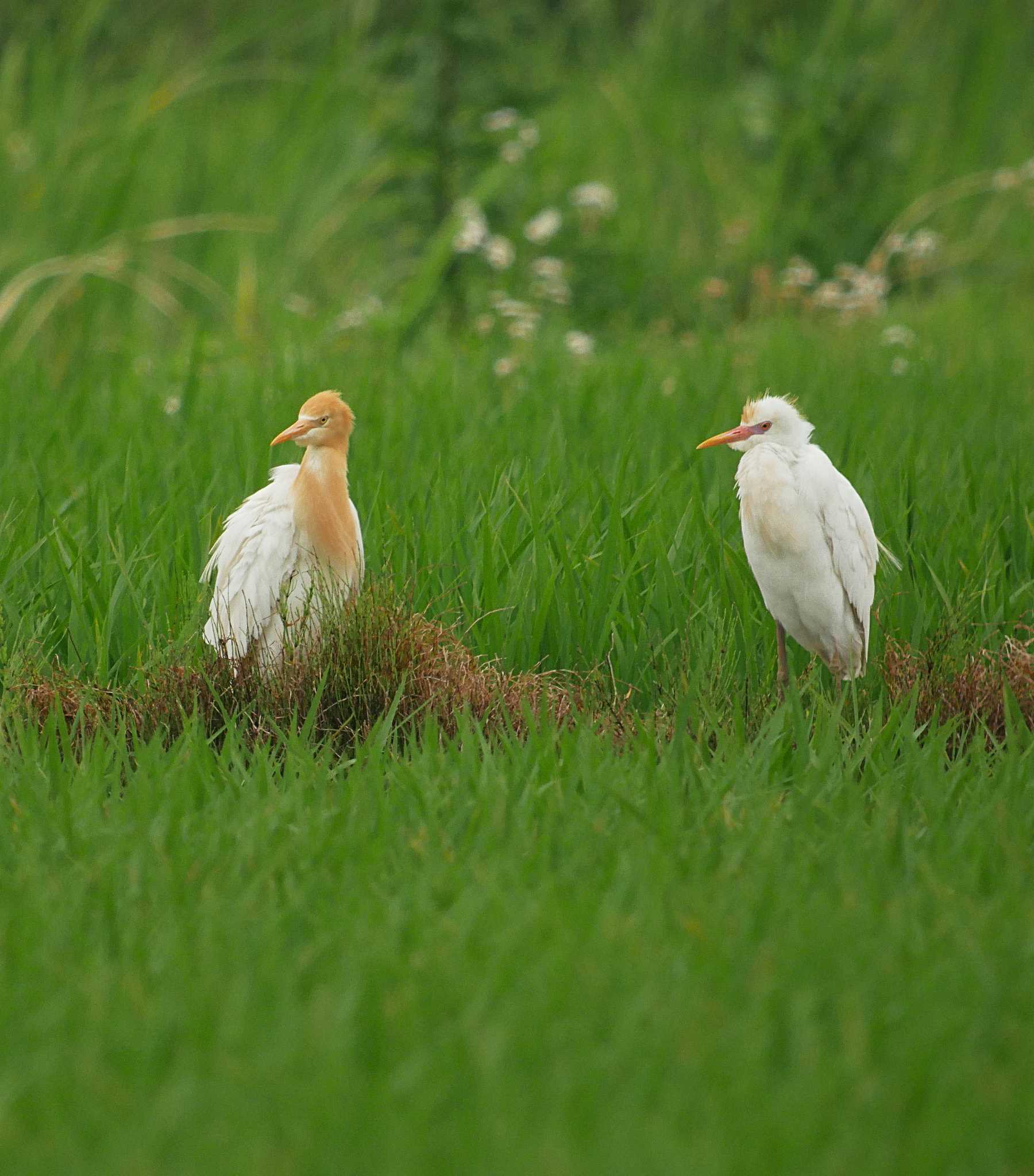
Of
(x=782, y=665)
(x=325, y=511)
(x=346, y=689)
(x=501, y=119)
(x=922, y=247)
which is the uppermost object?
(x=501, y=119)

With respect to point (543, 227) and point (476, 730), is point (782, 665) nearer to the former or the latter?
point (476, 730)

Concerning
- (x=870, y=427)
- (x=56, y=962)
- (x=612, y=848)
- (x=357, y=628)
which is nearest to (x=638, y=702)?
(x=357, y=628)

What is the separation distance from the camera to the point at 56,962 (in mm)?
2213

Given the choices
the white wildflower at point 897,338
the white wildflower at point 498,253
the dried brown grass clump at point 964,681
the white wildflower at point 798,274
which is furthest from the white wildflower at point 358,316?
the dried brown grass clump at point 964,681

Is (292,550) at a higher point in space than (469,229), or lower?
lower

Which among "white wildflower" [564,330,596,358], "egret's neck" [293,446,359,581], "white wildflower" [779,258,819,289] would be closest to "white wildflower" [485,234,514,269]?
"white wildflower" [564,330,596,358]

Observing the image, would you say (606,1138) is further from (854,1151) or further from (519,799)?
(519,799)

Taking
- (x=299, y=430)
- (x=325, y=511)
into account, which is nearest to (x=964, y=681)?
(x=325, y=511)

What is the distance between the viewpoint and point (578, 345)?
6730 millimetres

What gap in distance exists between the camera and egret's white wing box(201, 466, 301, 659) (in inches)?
143

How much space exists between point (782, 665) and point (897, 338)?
4077mm

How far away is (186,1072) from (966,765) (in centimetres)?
208

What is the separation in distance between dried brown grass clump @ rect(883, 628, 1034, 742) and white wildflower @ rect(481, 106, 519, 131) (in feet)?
16.3

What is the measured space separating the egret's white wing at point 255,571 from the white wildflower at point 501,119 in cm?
467
